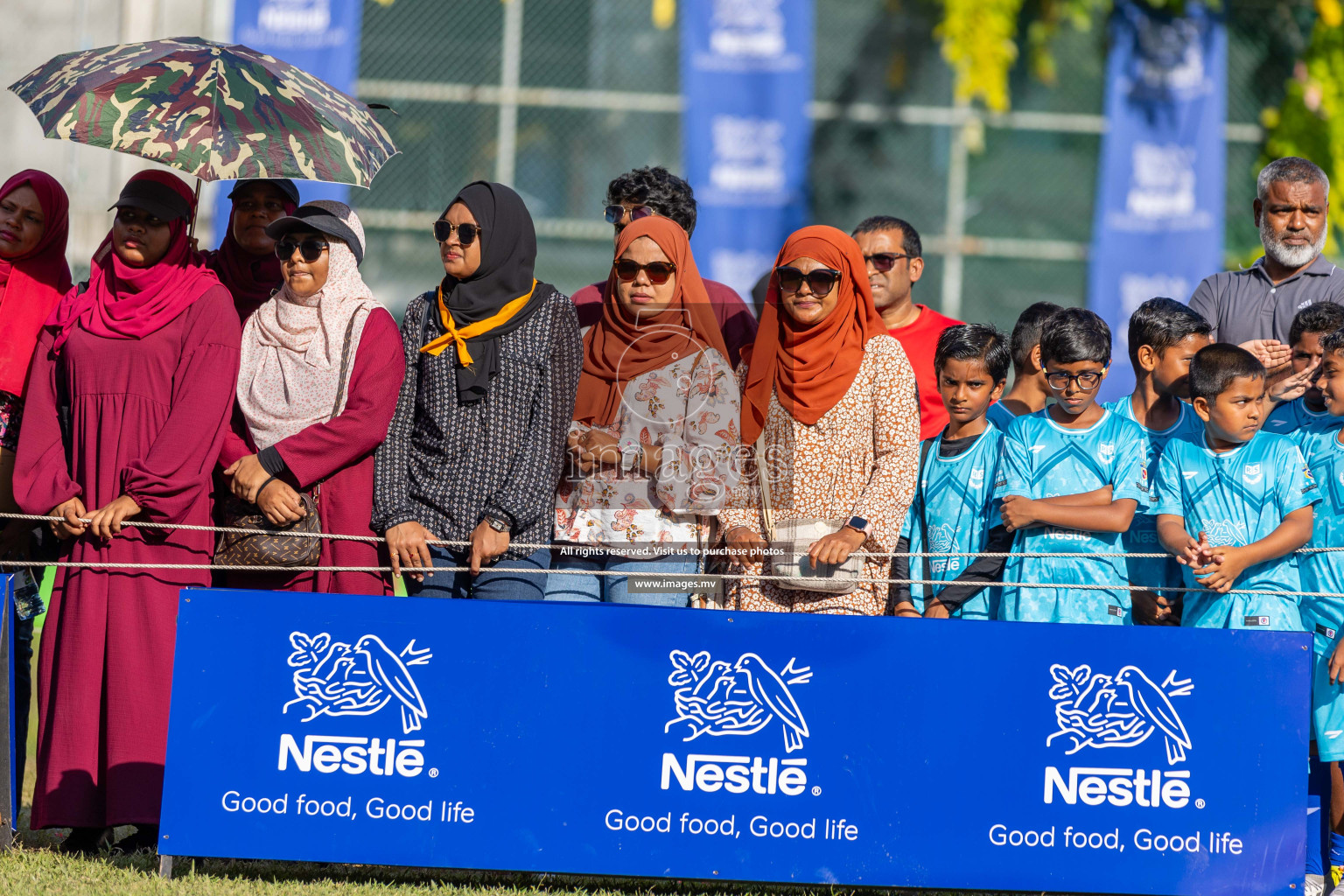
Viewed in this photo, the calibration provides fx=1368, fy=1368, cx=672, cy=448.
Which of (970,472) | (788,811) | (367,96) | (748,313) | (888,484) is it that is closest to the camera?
(788,811)

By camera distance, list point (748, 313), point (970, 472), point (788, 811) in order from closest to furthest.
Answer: point (788, 811)
point (970, 472)
point (748, 313)

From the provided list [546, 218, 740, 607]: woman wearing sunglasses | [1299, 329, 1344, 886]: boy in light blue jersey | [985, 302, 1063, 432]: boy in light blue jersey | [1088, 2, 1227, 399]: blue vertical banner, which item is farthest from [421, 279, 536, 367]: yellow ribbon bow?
[1088, 2, 1227, 399]: blue vertical banner

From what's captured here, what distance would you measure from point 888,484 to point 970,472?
0.43 metres

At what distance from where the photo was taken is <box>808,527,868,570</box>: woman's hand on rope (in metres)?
4.07

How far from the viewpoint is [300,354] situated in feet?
14.2

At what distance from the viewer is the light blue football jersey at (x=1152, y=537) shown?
4430 mm

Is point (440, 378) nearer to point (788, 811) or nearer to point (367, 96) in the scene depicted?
point (788, 811)

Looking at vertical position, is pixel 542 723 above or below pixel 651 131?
below

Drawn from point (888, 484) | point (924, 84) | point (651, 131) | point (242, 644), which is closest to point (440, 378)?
point (242, 644)

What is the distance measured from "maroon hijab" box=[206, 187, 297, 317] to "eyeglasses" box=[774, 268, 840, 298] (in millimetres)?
1791

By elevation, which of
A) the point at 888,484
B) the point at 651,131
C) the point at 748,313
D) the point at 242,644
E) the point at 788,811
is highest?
the point at 651,131

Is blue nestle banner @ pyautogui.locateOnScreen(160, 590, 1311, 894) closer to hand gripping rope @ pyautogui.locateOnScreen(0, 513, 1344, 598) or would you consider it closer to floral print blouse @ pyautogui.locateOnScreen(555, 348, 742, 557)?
hand gripping rope @ pyautogui.locateOnScreen(0, 513, 1344, 598)

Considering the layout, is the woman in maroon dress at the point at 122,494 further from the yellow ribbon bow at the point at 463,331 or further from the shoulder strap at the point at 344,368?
the yellow ribbon bow at the point at 463,331

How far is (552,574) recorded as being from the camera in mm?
4273
